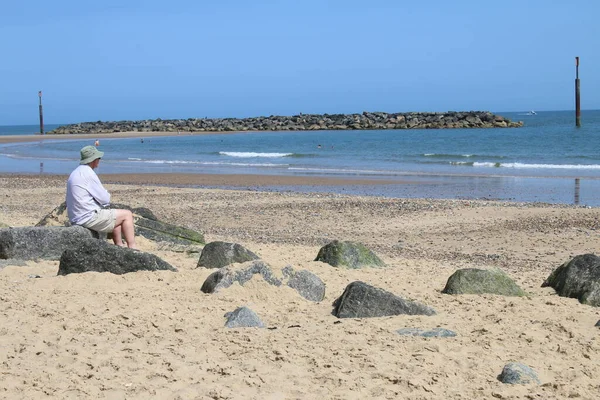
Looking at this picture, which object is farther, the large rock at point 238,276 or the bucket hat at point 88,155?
the bucket hat at point 88,155

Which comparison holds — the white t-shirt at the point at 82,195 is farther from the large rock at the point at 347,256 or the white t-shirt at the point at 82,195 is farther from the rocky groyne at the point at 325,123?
the rocky groyne at the point at 325,123

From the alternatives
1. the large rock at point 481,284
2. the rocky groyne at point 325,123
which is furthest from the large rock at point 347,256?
the rocky groyne at point 325,123

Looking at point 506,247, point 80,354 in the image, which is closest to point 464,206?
point 506,247

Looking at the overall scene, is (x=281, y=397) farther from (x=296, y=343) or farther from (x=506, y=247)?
(x=506, y=247)

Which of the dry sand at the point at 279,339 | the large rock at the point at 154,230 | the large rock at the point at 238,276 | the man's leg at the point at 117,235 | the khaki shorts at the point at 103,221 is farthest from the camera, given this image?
the large rock at the point at 154,230

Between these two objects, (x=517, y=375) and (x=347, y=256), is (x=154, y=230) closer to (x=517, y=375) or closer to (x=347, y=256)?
(x=347, y=256)

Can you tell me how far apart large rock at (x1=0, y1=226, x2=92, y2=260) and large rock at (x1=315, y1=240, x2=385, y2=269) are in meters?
2.37

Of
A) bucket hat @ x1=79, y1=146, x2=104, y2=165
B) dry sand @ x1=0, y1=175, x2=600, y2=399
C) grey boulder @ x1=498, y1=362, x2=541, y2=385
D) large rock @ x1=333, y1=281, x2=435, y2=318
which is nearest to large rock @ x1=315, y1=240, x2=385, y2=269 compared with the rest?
dry sand @ x1=0, y1=175, x2=600, y2=399

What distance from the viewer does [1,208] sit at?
14.1m

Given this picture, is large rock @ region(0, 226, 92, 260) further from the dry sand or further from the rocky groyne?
the rocky groyne

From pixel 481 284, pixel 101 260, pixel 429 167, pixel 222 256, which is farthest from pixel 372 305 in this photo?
pixel 429 167

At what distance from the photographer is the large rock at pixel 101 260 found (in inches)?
268

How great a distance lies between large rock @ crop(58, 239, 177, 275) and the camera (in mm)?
6797

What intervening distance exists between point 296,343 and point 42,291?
2462mm
